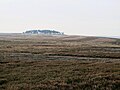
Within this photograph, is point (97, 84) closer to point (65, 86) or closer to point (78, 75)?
point (65, 86)

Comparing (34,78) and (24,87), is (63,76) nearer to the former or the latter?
(34,78)

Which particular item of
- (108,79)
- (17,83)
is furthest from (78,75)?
(17,83)

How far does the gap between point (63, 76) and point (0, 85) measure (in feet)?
19.2

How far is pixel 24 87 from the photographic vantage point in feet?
73.4

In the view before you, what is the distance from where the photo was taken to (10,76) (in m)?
27.0

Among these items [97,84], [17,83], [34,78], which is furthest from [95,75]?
[17,83]

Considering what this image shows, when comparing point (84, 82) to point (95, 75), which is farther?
point (95, 75)

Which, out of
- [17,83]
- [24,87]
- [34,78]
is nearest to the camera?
[24,87]

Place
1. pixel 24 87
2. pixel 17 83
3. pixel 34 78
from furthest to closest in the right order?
pixel 34 78
pixel 17 83
pixel 24 87

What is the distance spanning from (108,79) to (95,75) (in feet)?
6.18

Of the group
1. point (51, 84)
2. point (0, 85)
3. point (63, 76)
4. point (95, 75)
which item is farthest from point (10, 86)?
point (95, 75)

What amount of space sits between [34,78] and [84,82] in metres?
4.66

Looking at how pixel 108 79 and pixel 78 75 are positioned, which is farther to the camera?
pixel 78 75

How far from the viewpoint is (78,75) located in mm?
27172
